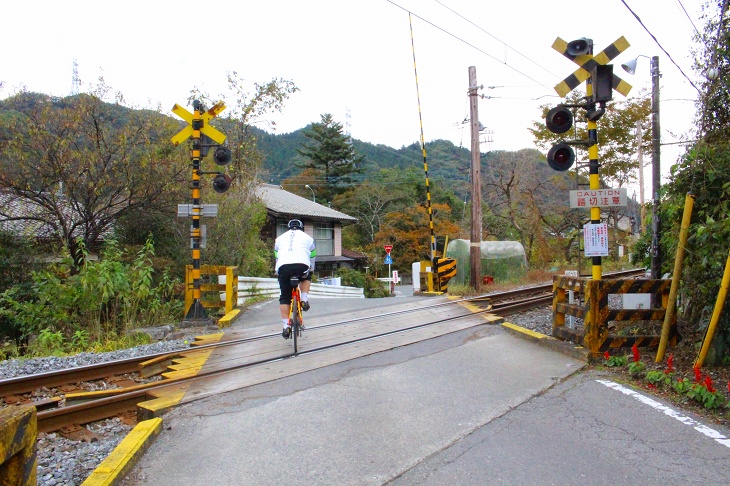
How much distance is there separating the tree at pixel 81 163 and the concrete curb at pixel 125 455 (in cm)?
833

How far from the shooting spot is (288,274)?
22.5 feet

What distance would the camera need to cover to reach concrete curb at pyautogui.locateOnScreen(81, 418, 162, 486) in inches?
126

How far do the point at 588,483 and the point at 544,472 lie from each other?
27 centimetres

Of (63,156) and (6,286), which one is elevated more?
(63,156)

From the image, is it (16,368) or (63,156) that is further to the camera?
(63,156)

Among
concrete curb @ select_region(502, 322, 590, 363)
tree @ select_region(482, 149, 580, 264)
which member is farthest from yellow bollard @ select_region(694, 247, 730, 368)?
tree @ select_region(482, 149, 580, 264)

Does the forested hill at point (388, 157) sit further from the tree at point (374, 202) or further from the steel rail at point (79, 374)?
the steel rail at point (79, 374)

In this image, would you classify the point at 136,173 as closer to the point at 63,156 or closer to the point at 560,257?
the point at 63,156

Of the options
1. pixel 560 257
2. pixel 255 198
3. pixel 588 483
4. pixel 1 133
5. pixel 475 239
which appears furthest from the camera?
pixel 560 257

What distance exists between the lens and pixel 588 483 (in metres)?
3.25

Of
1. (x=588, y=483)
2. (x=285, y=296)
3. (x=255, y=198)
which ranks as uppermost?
(x=255, y=198)

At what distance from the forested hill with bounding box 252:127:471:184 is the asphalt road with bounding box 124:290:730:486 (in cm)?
3443

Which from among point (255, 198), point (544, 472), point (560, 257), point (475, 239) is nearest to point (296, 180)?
point (560, 257)

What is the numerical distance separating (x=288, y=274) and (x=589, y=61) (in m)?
4.84
